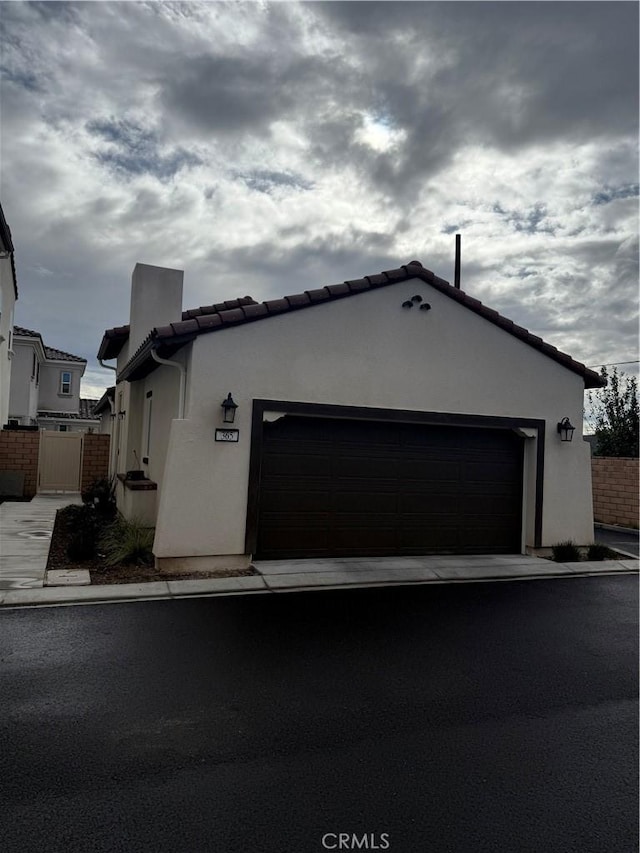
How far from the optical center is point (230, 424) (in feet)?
28.5

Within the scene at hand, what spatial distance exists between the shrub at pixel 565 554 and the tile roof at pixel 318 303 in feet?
10.8

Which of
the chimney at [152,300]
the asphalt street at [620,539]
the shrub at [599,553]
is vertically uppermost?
the chimney at [152,300]

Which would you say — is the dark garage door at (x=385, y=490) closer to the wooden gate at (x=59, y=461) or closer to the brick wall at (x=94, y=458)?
the brick wall at (x=94, y=458)

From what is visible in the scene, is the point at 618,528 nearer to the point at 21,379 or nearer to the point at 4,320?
the point at 4,320

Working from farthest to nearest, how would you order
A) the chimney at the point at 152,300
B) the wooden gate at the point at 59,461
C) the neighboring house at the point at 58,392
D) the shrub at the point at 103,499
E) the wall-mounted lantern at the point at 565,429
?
the neighboring house at the point at 58,392 < the wooden gate at the point at 59,461 < the shrub at the point at 103,499 < the chimney at the point at 152,300 < the wall-mounted lantern at the point at 565,429

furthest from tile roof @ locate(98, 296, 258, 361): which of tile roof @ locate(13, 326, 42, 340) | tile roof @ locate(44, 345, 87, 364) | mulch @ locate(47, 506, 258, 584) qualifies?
tile roof @ locate(44, 345, 87, 364)

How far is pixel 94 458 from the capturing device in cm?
1842

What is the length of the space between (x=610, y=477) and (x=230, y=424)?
40.6 feet

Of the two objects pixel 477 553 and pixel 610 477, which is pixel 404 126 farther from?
pixel 610 477

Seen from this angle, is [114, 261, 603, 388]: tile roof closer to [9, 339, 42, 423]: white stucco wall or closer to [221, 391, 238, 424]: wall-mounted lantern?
[221, 391, 238, 424]: wall-mounted lantern

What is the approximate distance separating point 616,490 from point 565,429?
6.54 m

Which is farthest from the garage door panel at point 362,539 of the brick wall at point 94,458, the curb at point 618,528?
the brick wall at point 94,458

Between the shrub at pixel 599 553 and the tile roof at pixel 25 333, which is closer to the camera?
the shrub at pixel 599 553

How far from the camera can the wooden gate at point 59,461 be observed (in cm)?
1775
